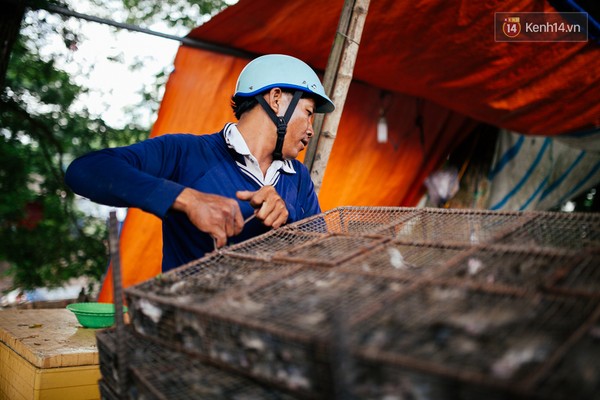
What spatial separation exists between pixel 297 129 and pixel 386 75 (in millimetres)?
2101

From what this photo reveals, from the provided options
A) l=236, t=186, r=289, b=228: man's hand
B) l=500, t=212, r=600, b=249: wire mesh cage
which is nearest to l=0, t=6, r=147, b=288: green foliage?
l=236, t=186, r=289, b=228: man's hand

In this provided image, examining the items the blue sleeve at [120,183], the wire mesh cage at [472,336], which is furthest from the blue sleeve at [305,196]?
the wire mesh cage at [472,336]

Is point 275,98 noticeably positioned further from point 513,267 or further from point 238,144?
point 513,267

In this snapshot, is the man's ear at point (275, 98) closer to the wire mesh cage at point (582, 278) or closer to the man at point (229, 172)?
the man at point (229, 172)

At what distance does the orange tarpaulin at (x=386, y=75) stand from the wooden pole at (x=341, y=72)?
357 millimetres

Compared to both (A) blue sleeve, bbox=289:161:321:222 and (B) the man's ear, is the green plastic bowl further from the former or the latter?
(B) the man's ear

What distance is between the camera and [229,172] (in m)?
2.36

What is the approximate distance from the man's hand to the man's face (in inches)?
22.2

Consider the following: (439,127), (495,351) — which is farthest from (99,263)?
(495,351)

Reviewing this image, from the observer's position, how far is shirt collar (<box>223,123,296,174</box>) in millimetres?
2422

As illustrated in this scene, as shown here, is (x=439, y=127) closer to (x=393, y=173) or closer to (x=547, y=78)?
(x=393, y=173)

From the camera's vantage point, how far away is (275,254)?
1669 millimetres
